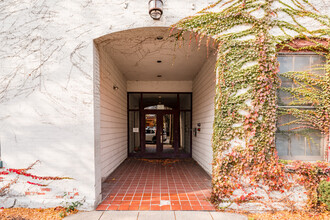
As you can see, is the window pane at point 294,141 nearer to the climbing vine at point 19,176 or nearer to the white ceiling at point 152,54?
the white ceiling at point 152,54

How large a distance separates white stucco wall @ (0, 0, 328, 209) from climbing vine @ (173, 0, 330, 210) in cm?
174

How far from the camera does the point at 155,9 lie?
8.71 ft

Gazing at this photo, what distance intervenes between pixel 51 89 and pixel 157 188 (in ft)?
9.05

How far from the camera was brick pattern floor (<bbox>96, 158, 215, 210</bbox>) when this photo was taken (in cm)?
279

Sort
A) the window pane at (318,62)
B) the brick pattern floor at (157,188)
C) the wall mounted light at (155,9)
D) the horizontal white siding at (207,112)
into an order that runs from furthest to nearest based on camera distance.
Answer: the horizontal white siding at (207,112)
the window pane at (318,62)
the brick pattern floor at (157,188)
the wall mounted light at (155,9)

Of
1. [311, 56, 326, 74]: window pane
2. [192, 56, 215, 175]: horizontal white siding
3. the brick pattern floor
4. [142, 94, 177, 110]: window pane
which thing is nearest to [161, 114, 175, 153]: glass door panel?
[142, 94, 177, 110]: window pane

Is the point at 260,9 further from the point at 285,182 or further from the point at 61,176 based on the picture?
the point at 61,176

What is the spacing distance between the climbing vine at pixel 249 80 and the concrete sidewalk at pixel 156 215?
273mm

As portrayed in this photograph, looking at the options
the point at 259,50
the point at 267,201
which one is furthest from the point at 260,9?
the point at 267,201

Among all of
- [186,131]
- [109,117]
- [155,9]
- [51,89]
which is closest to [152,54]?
[155,9]

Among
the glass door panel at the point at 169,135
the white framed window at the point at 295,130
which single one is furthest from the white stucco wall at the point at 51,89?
the glass door panel at the point at 169,135

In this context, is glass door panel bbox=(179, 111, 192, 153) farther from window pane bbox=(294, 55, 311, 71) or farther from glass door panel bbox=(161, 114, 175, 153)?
window pane bbox=(294, 55, 311, 71)

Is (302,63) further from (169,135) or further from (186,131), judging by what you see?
(169,135)

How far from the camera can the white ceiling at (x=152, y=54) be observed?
306 centimetres
